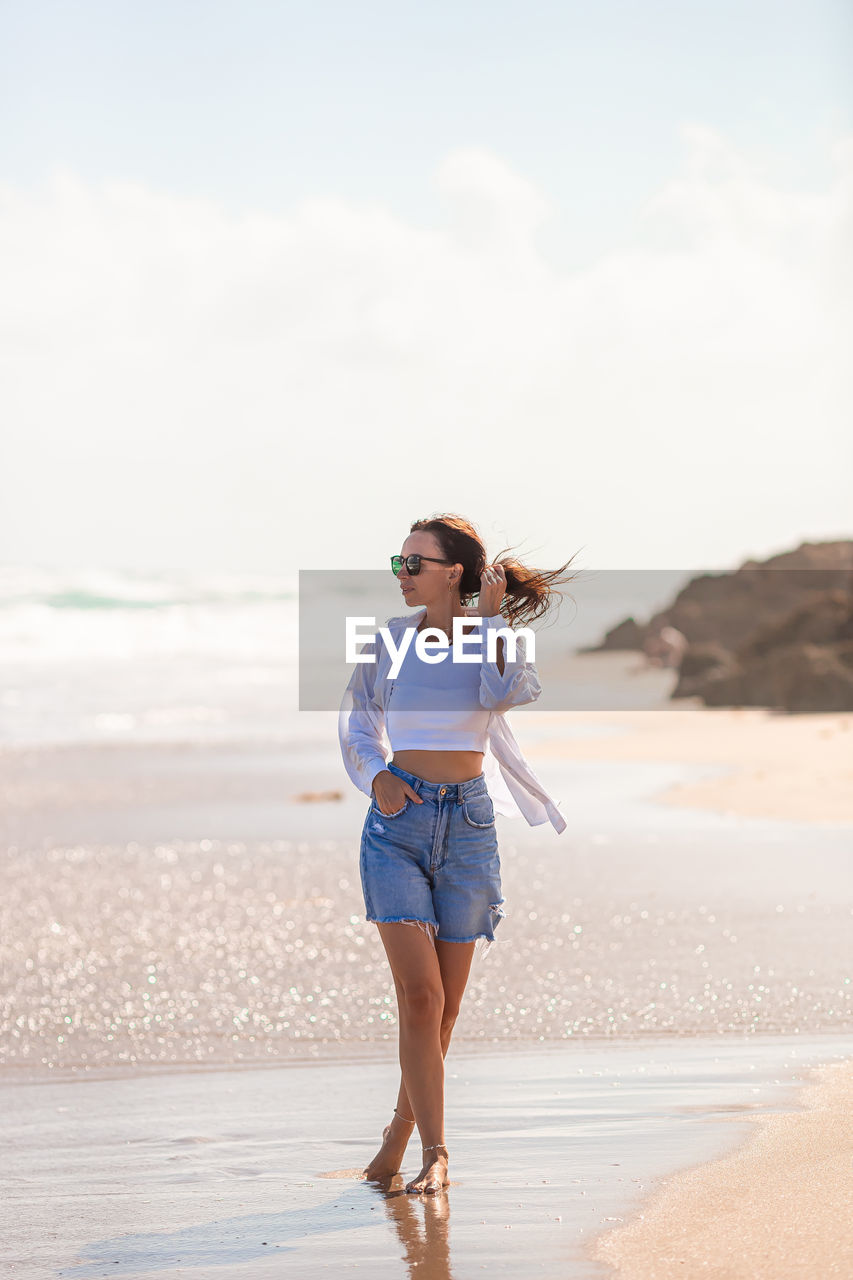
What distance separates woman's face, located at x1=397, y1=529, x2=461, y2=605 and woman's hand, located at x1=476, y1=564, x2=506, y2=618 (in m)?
0.15

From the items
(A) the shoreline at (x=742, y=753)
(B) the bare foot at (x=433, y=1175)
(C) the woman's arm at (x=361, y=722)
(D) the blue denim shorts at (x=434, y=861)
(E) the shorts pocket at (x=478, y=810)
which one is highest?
(C) the woman's arm at (x=361, y=722)

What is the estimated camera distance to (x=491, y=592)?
4164mm

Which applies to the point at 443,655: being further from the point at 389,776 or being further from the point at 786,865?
the point at 786,865

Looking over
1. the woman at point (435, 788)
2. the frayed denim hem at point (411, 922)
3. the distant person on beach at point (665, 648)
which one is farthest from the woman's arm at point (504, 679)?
the distant person on beach at point (665, 648)

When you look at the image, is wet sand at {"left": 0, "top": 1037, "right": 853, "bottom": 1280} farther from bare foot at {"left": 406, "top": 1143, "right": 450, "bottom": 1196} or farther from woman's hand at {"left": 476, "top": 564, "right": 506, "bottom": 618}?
woman's hand at {"left": 476, "top": 564, "right": 506, "bottom": 618}

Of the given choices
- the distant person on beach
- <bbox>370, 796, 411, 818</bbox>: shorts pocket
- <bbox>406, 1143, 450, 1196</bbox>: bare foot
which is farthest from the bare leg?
the distant person on beach

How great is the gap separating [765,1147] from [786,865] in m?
4.60

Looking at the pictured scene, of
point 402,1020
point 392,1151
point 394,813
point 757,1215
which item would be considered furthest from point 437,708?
point 757,1215

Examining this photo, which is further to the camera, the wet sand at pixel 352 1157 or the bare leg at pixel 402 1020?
the bare leg at pixel 402 1020

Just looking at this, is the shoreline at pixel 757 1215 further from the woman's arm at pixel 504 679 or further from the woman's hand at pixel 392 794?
the woman's arm at pixel 504 679

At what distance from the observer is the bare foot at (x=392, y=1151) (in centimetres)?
408

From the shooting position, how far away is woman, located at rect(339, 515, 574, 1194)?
158 inches

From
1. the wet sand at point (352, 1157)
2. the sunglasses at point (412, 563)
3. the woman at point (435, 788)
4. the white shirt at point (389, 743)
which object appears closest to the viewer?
the wet sand at point (352, 1157)

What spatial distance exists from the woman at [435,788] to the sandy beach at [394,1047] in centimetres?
39
